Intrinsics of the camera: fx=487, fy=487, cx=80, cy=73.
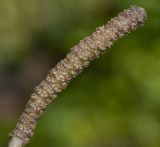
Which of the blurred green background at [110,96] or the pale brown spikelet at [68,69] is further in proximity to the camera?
the blurred green background at [110,96]

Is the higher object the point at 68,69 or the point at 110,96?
the point at 68,69

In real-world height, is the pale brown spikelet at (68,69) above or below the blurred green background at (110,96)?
above

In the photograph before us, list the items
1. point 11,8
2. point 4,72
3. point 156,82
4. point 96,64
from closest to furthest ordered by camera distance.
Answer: point 156,82 → point 96,64 → point 11,8 → point 4,72

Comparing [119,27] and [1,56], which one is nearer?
[119,27]

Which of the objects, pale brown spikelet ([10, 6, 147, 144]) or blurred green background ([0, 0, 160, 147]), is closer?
pale brown spikelet ([10, 6, 147, 144])

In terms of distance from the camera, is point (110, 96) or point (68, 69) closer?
point (68, 69)

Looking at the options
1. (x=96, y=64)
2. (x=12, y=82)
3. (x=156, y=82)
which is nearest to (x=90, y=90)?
(x=96, y=64)

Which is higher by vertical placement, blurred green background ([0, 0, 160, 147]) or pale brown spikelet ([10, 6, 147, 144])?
pale brown spikelet ([10, 6, 147, 144])

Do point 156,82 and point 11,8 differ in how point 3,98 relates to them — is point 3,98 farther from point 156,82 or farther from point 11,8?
point 156,82
